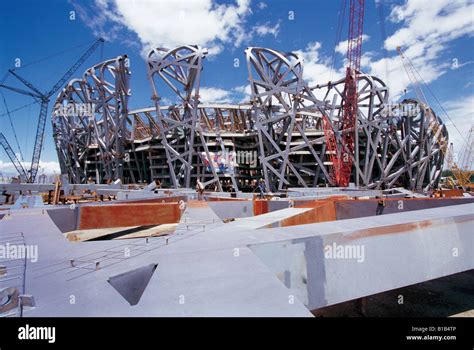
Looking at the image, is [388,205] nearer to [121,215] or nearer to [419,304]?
[419,304]

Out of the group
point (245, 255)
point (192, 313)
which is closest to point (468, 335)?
point (245, 255)

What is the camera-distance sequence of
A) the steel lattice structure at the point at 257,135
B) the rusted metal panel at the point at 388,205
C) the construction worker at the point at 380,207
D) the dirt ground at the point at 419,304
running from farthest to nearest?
1. the steel lattice structure at the point at 257,135
2. the construction worker at the point at 380,207
3. the rusted metal panel at the point at 388,205
4. the dirt ground at the point at 419,304

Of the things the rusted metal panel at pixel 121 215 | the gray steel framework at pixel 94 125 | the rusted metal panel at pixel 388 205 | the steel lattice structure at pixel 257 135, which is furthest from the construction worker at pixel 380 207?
the gray steel framework at pixel 94 125

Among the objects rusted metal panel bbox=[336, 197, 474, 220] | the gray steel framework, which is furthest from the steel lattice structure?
rusted metal panel bbox=[336, 197, 474, 220]

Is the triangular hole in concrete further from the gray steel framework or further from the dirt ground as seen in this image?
the gray steel framework

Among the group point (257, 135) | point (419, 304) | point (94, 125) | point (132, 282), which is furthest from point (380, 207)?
point (94, 125)

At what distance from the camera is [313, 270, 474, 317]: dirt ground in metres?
7.79

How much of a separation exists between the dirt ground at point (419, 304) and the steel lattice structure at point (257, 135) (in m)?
31.3

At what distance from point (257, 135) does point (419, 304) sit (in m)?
40.7

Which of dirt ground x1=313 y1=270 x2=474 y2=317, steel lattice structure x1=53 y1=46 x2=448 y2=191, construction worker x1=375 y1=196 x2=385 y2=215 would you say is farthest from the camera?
steel lattice structure x1=53 y1=46 x2=448 y2=191

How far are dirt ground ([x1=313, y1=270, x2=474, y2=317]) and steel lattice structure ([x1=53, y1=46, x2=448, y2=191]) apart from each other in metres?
31.3

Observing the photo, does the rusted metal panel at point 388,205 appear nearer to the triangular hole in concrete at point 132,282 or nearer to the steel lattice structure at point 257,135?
the triangular hole in concrete at point 132,282

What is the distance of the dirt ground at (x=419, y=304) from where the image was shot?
779 centimetres

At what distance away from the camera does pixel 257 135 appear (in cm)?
4716
